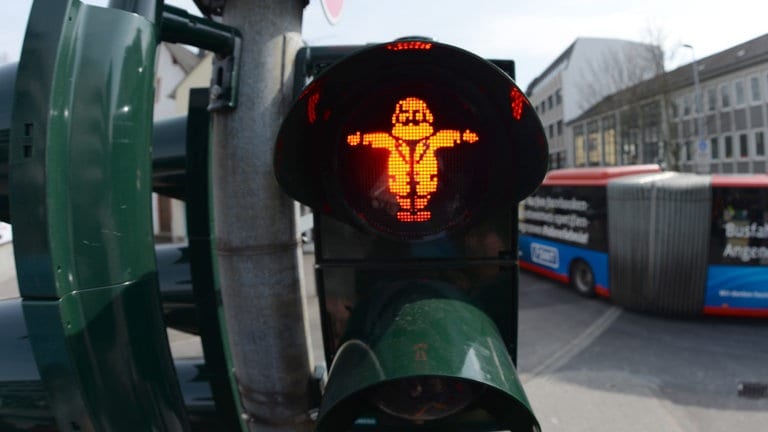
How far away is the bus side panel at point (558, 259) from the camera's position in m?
11.2

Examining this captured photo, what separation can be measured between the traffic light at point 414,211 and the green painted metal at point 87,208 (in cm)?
42

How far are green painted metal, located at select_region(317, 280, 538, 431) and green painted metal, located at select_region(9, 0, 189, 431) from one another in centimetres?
45

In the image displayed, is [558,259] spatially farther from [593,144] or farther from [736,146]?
[593,144]

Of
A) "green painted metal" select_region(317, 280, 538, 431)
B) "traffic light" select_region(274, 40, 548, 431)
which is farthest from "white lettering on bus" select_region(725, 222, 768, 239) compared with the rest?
"green painted metal" select_region(317, 280, 538, 431)

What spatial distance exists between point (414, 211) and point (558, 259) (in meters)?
11.9

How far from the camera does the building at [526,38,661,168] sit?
4.45m

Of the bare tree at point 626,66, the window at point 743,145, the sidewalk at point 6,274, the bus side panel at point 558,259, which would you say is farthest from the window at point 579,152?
the sidewalk at point 6,274

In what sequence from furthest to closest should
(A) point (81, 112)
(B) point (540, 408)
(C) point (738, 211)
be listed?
(C) point (738, 211)
(B) point (540, 408)
(A) point (81, 112)

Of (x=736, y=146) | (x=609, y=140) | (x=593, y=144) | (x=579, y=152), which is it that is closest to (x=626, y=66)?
(x=736, y=146)

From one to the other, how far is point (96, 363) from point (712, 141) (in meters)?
12.8

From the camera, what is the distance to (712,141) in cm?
1119

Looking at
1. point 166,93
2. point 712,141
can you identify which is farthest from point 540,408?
point 166,93

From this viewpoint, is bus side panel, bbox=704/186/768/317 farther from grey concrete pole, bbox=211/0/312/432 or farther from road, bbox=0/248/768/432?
grey concrete pole, bbox=211/0/312/432

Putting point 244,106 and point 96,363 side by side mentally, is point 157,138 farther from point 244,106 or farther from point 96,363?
point 96,363
